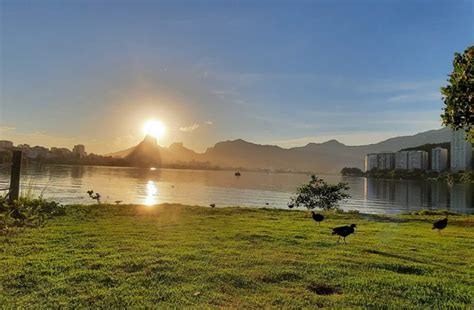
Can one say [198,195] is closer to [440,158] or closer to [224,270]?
[224,270]

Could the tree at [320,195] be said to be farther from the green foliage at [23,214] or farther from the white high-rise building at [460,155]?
the white high-rise building at [460,155]

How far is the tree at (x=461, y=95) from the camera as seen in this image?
748 inches

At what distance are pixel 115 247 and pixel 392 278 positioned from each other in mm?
6429

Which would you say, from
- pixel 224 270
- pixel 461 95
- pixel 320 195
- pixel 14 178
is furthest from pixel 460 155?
pixel 224 270

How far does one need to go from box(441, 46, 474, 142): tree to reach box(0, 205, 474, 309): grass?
9299mm

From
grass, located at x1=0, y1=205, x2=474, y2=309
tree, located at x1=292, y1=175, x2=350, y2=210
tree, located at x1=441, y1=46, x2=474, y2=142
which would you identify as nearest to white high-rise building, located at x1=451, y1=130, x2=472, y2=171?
tree, located at x1=292, y1=175, x2=350, y2=210

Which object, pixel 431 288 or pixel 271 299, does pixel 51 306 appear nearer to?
pixel 271 299

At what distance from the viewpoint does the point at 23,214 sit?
13.5 meters

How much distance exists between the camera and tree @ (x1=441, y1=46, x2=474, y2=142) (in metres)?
19.0

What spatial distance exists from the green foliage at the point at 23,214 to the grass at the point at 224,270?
726 millimetres

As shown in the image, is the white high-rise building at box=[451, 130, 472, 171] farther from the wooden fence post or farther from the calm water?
the wooden fence post

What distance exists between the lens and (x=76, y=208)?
18.9m

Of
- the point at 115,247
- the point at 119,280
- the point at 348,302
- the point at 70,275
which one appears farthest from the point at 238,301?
the point at 115,247

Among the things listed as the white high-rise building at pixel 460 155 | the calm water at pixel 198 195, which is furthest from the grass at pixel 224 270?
the white high-rise building at pixel 460 155
